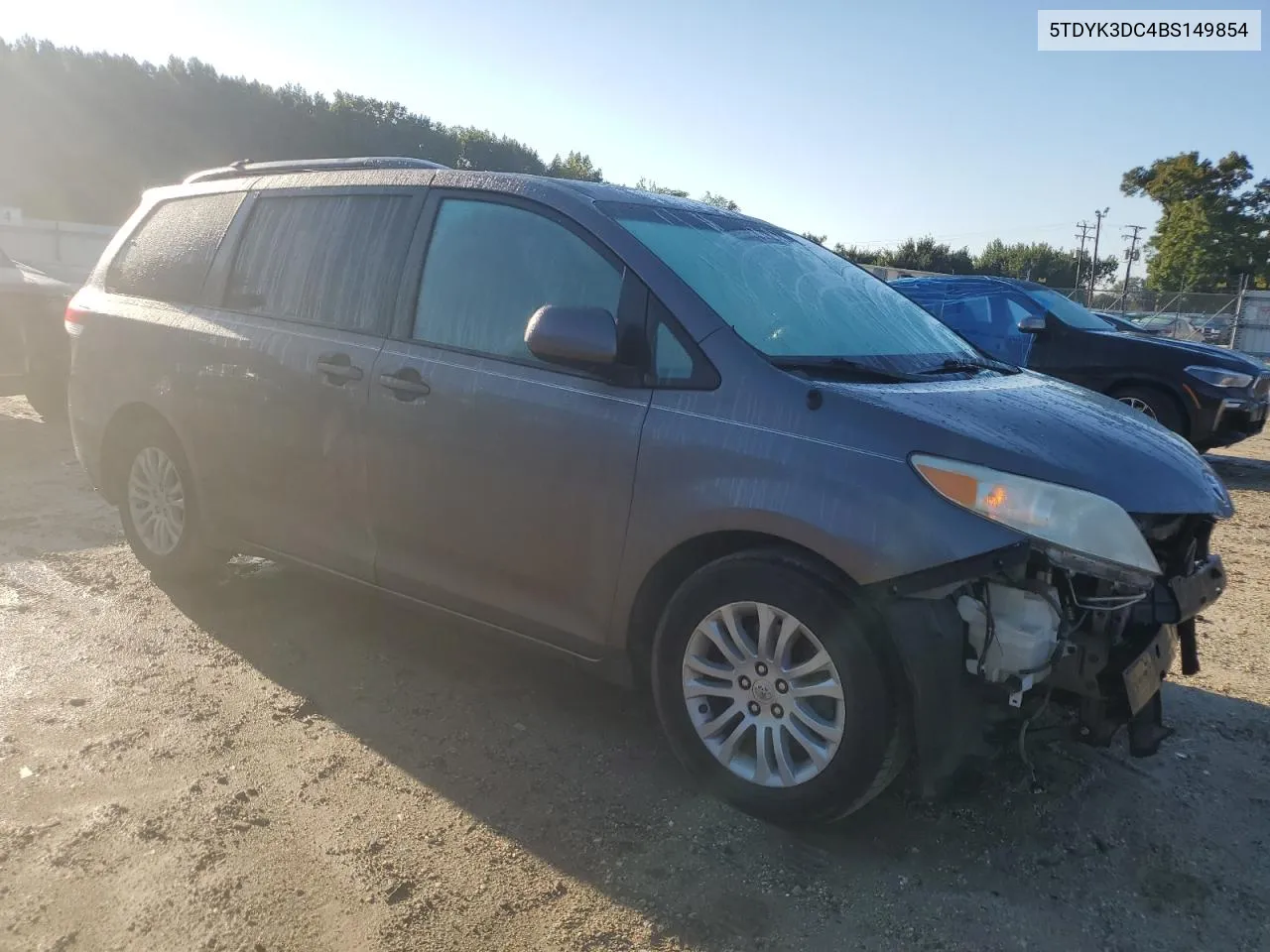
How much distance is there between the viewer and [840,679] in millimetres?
2557

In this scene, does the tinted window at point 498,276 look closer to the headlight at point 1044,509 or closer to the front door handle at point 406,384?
the front door handle at point 406,384

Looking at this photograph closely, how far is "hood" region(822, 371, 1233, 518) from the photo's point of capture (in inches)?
101

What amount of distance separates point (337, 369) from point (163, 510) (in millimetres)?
1529

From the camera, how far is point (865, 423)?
2.63 metres

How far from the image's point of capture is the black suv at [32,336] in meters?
8.34

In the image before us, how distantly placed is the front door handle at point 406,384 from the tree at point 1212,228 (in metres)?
56.9

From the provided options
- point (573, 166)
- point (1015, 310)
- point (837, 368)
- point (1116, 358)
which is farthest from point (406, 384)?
point (573, 166)

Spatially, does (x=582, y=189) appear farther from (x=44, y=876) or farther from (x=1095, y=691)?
(x=44, y=876)

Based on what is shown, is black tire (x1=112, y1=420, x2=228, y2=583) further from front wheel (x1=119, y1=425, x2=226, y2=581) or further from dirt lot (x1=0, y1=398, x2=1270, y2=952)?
dirt lot (x1=0, y1=398, x2=1270, y2=952)

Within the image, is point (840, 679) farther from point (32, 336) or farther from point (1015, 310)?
point (32, 336)

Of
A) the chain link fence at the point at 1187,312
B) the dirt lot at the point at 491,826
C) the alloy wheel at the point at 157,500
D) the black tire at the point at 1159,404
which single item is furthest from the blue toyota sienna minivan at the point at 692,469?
the chain link fence at the point at 1187,312

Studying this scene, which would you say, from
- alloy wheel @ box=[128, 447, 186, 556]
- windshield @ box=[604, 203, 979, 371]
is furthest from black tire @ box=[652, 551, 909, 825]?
alloy wheel @ box=[128, 447, 186, 556]

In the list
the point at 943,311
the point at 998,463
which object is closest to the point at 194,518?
the point at 998,463

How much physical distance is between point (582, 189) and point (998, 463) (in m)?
1.74
